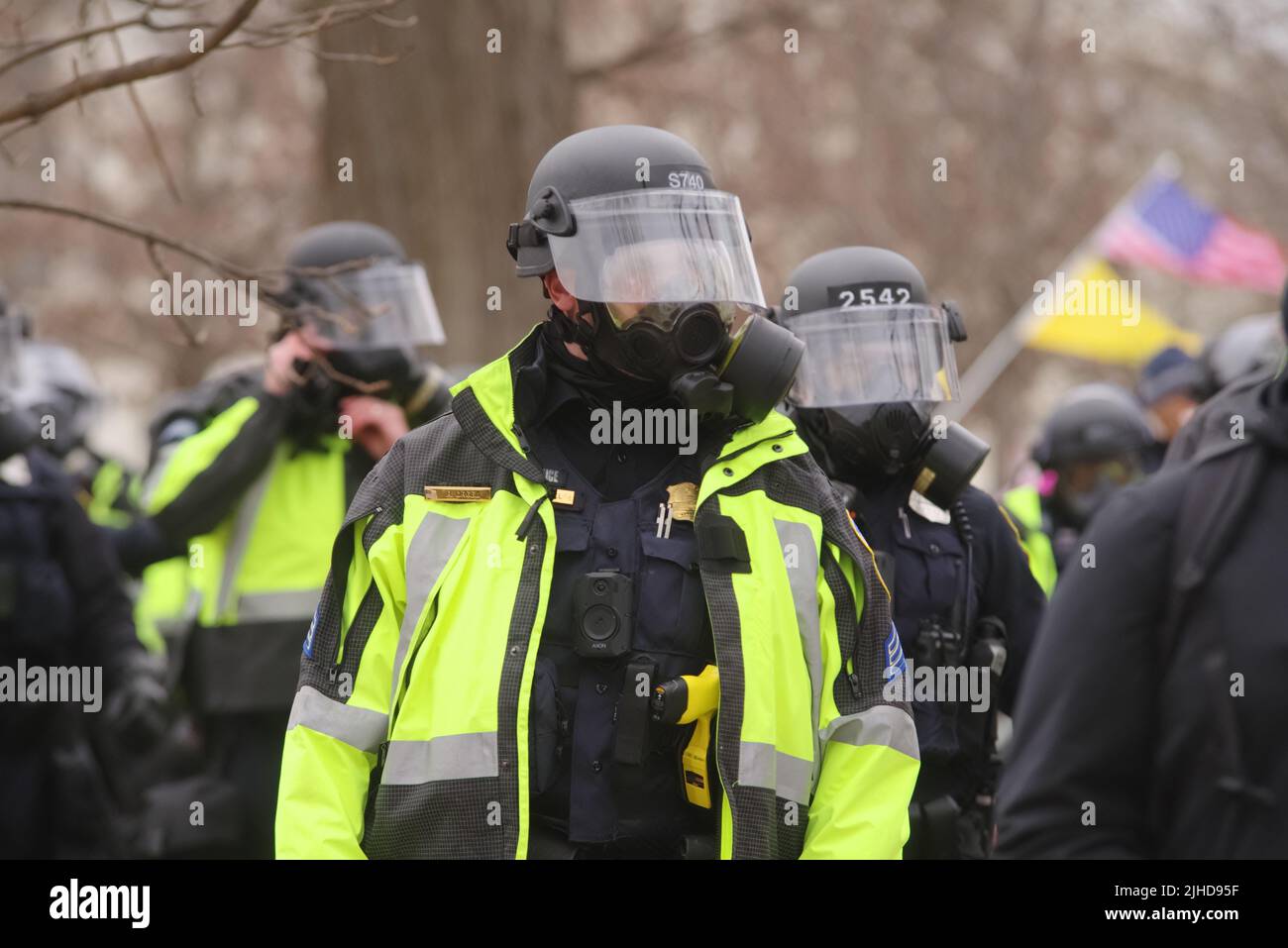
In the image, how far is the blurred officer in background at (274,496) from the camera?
20.5ft

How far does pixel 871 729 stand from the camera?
3699mm

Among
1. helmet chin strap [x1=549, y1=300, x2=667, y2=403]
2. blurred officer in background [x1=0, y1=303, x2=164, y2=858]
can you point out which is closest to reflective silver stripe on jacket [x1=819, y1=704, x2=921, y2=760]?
helmet chin strap [x1=549, y1=300, x2=667, y2=403]

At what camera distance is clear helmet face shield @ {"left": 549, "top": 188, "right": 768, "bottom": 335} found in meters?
3.90

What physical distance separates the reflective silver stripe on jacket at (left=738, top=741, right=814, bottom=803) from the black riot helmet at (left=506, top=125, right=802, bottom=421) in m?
0.68

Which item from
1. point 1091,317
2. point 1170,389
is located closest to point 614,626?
point 1170,389

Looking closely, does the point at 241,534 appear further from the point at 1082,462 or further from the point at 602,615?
the point at 1082,462

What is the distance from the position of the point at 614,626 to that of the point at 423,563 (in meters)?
0.38

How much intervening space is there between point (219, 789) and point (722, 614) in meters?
3.08

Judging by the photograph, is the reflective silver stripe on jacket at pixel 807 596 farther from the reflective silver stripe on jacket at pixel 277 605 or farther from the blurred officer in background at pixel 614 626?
the reflective silver stripe on jacket at pixel 277 605

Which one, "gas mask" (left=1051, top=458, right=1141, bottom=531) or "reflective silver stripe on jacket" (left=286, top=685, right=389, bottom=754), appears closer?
"reflective silver stripe on jacket" (left=286, top=685, right=389, bottom=754)

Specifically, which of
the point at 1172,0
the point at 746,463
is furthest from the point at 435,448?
the point at 1172,0

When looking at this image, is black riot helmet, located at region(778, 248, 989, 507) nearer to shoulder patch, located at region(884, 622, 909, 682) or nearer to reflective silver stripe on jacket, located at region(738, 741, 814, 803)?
shoulder patch, located at region(884, 622, 909, 682)

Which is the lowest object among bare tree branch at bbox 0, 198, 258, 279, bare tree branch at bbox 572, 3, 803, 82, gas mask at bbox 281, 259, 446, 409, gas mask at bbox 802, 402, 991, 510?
gas mask at bbox 802, 402, 991, 510

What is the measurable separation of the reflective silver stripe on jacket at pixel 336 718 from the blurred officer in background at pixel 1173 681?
1.29 m
